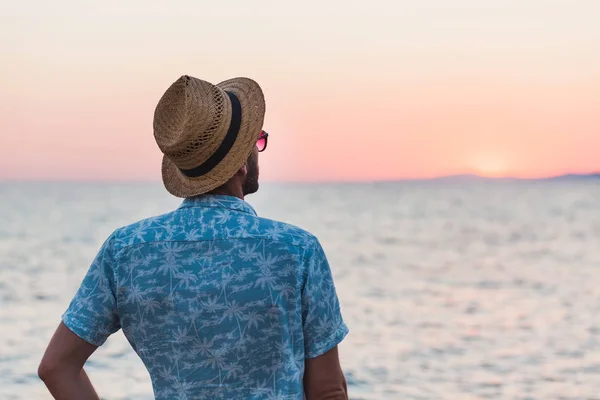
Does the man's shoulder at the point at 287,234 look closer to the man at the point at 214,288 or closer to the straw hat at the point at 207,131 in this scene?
the man at the point at 214,288

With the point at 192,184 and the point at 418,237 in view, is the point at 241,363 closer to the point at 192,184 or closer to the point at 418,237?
the point at 192,184

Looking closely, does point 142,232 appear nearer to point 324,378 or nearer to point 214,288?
point 214,288

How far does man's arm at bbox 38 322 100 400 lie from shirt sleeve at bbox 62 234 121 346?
3cm

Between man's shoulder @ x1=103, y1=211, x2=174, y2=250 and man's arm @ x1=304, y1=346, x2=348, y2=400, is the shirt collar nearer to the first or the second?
man's shoulder @ x1=103, y1=211, x2=174, y2=250

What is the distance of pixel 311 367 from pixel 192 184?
554 mm

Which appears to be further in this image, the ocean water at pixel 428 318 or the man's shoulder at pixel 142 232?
the ocean water at pixel 428 318

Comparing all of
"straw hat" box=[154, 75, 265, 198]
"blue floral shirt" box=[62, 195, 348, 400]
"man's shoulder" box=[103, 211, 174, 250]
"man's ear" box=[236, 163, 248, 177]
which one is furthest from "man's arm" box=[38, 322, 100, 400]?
"man's ear" box=[236, 163, 248, 177]

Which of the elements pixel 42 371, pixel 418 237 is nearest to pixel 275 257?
pixel 42 371

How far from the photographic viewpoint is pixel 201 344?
7.19ft

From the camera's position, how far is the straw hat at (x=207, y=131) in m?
2.23

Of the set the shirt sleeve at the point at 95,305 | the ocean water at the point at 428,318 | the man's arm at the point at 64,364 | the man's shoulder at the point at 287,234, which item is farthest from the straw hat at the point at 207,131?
the ocean water at the point at 428,318

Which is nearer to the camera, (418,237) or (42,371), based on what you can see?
(42,371)

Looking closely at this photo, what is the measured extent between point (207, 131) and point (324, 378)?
0.69m

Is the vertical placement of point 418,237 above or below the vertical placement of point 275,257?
below
